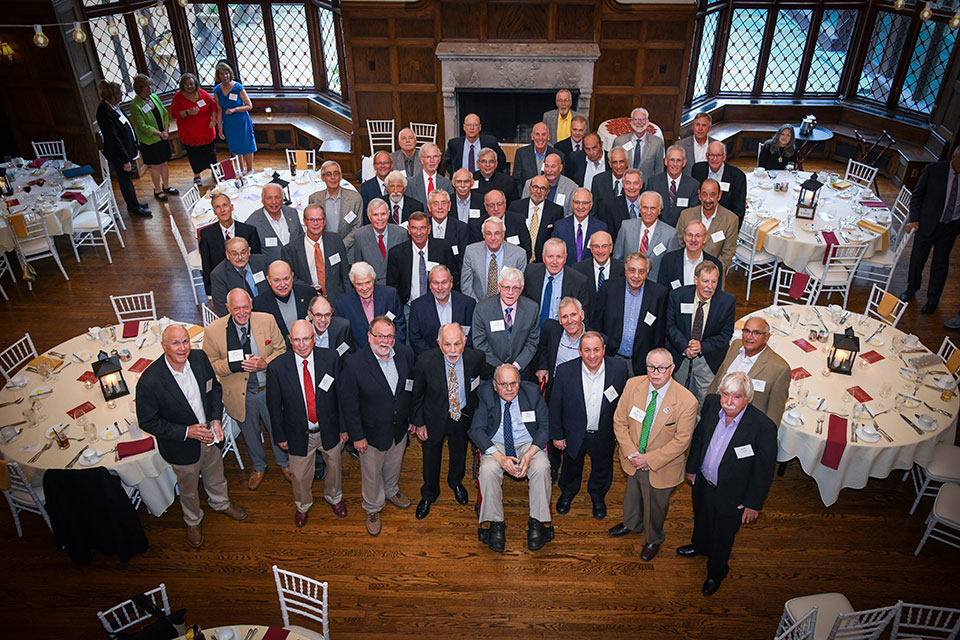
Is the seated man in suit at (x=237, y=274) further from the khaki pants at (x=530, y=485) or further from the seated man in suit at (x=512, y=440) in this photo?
the khaki pants at (x=530, y=485)

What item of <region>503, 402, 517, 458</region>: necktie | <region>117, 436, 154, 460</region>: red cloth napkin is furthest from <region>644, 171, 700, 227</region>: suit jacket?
<region>117, 436, 154, 460</region>: red cloth napkin

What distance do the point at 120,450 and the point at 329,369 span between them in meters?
1.61

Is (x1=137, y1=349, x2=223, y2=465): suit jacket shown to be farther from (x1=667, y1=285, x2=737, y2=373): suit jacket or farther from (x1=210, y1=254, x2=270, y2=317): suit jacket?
(x1=667, y1=285, x2=737, y2=373): suit jacket

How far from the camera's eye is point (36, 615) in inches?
181

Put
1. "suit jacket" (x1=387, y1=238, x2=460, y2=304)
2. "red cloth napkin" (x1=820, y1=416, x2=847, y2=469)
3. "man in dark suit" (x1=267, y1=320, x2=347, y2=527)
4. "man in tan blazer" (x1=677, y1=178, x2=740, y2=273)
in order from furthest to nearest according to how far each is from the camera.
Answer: "man in tan blazer" (x1=677, y1=178, x2=740, y2=273) < "suit jacket" (x1=387, y1=238, x2=460, y2=304) < "red cloth napkin" (x1=820, y1=416, x2=847, y2=469) < "man in dark suit" (x1=267, y1=320, x2=347, y2=527)

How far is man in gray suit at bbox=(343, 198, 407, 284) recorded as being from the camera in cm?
600

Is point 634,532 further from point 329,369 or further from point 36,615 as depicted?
point 36,615

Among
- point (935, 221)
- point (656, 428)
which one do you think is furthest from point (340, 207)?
point (935, 221)

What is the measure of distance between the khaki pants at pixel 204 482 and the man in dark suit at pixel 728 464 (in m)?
3.35

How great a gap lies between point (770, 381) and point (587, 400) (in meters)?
1.22

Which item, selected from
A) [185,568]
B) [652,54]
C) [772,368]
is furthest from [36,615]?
[652,54]

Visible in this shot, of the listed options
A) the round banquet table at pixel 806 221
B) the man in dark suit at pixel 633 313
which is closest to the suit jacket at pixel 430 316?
the man in dark suit at pixel 633 313

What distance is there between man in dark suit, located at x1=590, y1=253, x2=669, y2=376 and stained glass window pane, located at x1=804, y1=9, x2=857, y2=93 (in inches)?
341

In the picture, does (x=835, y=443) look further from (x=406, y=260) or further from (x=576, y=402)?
(x=406, y=260)
